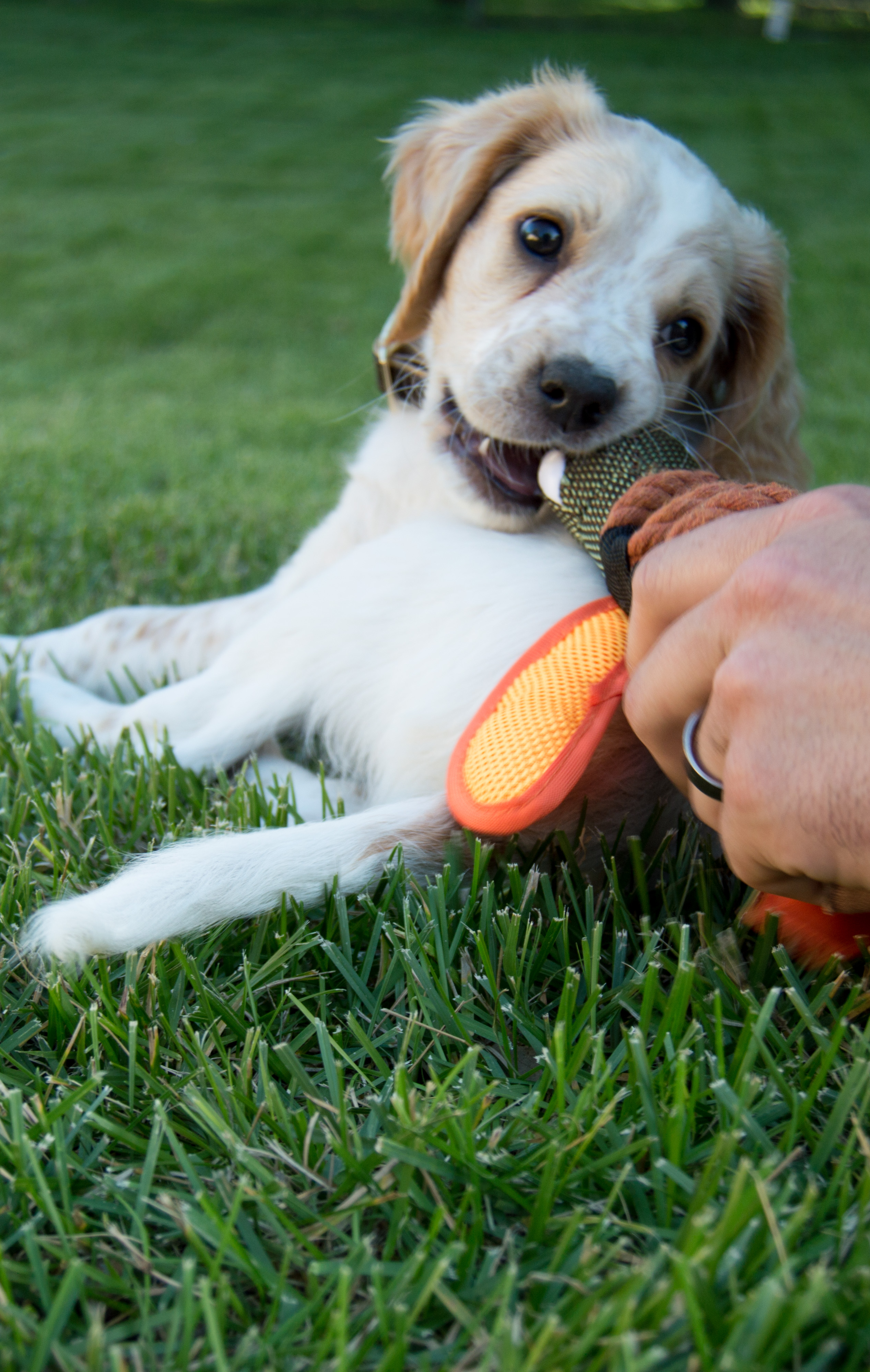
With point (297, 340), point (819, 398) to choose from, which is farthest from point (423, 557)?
point (297, 340)

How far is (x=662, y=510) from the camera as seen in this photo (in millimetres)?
1349

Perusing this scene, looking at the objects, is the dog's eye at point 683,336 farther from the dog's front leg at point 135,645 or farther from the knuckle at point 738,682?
the knuckle at point 738,682

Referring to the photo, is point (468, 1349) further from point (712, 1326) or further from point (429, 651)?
point (429, 651)

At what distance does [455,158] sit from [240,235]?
11.0 meters

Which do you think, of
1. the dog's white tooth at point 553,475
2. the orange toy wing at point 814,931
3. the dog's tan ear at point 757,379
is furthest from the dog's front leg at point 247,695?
the dog's tan ear at point 757,379

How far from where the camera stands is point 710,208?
7.92ft

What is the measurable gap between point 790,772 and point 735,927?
57 centimetres

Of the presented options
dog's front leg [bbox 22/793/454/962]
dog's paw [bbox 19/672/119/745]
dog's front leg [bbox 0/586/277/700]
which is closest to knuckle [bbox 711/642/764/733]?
dog's front leg [bbox 22/793/454/962]

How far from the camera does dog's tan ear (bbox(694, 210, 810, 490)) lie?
100 inches

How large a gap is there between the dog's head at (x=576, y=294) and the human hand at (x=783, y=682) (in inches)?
41.6

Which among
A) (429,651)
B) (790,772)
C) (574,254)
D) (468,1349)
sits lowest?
(468,1349)

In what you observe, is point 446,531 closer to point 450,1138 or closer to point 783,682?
point 783,682

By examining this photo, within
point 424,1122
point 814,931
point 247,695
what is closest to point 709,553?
point 814,931

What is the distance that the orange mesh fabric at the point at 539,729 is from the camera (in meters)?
1.29
